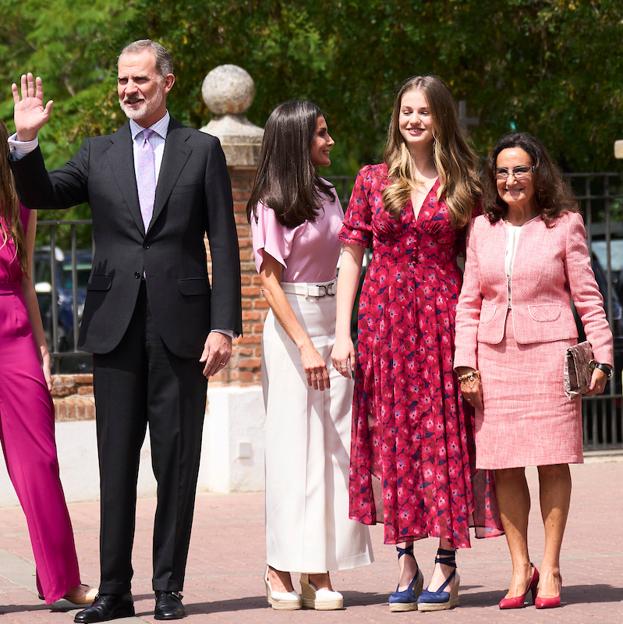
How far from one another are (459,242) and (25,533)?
158 inches

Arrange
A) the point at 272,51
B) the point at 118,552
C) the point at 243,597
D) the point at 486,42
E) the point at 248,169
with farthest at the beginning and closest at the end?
the point at 272,51 < the point at 486,42 < the point at 248,169 < the point at 243,597 < the point at 118,552

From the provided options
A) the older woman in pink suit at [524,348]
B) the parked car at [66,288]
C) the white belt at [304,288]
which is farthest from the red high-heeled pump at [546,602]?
the parked car at [66,288]

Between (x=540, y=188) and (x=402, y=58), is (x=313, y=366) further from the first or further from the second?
(x=402, y=58)

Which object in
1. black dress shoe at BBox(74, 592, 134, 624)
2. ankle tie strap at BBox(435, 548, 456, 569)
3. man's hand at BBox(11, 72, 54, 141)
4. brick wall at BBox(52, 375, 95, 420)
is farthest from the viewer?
brick wall at BBox(52, 375, 95, 420)

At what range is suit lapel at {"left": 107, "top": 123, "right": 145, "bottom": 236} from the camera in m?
6.27

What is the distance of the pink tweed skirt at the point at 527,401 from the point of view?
6359 mm

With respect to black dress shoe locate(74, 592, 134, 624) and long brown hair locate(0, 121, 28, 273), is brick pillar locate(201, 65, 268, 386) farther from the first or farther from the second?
black dress shoe locate(74, 592, 134, 624)

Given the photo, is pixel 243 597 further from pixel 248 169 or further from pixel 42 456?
pixel 248 169

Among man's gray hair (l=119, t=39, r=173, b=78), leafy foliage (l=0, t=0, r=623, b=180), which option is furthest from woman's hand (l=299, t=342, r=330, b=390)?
leafy foliage (l=0, t=0, r=623, b=180)

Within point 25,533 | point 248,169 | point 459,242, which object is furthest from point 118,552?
point 248,169

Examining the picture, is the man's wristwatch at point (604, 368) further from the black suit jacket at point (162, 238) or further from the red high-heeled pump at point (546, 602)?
the black suit jacket at point (162, 238)

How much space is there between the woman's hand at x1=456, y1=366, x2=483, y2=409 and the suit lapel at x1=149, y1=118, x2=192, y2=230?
4.36 ft

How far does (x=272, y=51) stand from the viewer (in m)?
17.5

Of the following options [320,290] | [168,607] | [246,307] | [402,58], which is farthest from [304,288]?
[402,58]
